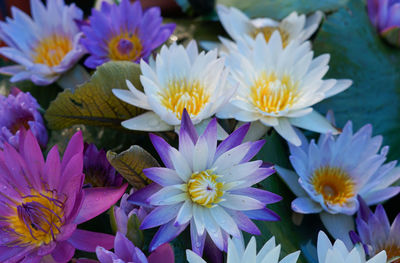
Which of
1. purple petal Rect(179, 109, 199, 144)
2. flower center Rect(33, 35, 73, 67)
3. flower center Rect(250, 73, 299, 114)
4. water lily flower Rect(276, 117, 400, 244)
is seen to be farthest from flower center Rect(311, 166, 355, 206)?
flower center Rect(33, 35, 73, 67)

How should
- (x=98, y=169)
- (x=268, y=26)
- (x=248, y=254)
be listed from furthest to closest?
(x=268, y=26) → (x=98, y=169) → (x=248, y=254)

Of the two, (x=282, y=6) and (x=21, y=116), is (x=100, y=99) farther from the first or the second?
(x=282, y=6)

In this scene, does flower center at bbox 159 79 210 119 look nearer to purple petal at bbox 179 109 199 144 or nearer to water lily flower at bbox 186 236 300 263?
purple petal at bbox 179 109 199 144

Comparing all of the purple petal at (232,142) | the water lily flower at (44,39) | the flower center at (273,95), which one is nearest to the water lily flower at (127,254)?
the purple petal at (232,142)

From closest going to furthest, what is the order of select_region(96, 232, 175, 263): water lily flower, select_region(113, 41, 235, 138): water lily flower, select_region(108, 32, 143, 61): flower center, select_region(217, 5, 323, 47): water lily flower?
select_region(96, 232, 175, 263): water lily flower, select_region(113, 41, 235, 138): water lily flower, select_region(108, 32, 143, 61): flower center, select_region(217, 5, 323, 47): water lily flower

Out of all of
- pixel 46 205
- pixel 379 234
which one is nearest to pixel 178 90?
pixel 46 205

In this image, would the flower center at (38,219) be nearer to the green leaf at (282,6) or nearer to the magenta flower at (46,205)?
the magenta flower at (46,205)

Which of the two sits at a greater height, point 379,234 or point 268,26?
point 268,26
